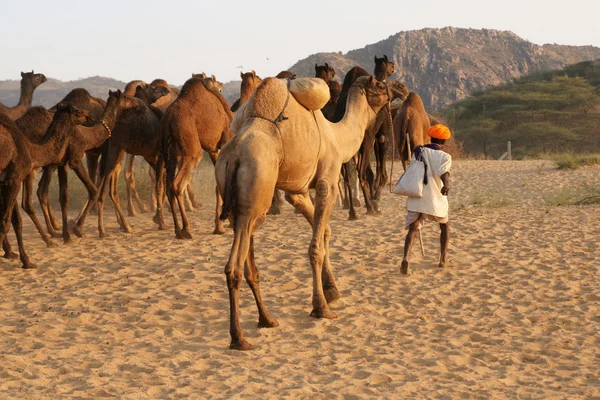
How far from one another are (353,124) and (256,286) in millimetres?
2018

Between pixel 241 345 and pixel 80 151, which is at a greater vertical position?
pixel 80 151

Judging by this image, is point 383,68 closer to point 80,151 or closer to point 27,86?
point 80,151

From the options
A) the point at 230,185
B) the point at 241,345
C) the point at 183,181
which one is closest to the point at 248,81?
the point at 183,181

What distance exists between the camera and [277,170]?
21.7ft

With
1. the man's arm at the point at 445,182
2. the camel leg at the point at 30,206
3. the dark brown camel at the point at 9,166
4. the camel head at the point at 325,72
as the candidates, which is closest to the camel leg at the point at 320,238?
the man's arm at the point at 445,182

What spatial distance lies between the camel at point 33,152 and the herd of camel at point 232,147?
0.05 ft

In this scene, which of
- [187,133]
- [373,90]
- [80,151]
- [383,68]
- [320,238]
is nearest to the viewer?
[320,238]

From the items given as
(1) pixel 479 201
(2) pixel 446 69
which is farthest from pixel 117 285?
(2) pixel 446 69

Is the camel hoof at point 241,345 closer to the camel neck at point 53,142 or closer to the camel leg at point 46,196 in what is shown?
the camel neck at point 53,142

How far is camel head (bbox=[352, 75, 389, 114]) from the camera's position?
827cm

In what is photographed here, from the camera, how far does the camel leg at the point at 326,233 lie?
7.58m

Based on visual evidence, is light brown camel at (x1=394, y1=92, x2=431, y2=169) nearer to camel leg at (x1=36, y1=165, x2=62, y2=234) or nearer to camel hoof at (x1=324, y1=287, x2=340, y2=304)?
camel leg at (x1=36, y1=165, x2=62, y2=234)

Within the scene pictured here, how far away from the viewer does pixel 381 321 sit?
7.42 m

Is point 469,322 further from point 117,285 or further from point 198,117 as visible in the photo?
point 198,117
